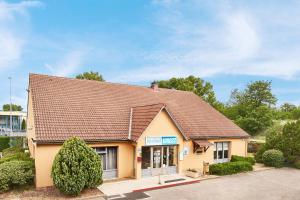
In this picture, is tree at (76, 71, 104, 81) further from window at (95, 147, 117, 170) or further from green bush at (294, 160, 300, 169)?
green bush at (294, 160, 300, 169)

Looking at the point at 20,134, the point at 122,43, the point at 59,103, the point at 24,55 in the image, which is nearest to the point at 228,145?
the point at 122,43

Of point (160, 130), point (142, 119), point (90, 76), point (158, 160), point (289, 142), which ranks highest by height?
point (90, 76)

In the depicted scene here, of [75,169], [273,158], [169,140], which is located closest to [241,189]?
[169,140]

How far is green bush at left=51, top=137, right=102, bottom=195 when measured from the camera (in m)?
14.3

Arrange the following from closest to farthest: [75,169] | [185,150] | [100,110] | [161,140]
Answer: [75,169] → [161,140] → [100,110] → [185,150]

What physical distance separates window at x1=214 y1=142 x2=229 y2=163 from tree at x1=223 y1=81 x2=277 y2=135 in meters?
19.3

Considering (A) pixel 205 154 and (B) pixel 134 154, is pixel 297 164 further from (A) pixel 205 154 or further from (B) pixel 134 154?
(B) pixel 134 154

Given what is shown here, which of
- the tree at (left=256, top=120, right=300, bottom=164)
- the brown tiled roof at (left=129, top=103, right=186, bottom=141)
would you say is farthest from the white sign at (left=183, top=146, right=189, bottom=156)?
the tree at (left=256, top=120, right=300, bottom=164)

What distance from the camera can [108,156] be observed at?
736 inches

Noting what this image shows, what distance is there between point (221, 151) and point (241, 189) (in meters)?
8.12

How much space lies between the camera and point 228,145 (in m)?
25.2

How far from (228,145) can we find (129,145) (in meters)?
11.2

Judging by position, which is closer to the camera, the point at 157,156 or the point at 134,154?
the point at 134,154

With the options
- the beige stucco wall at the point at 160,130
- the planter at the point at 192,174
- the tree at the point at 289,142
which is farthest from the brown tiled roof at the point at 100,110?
the tree at the point at 289,142
